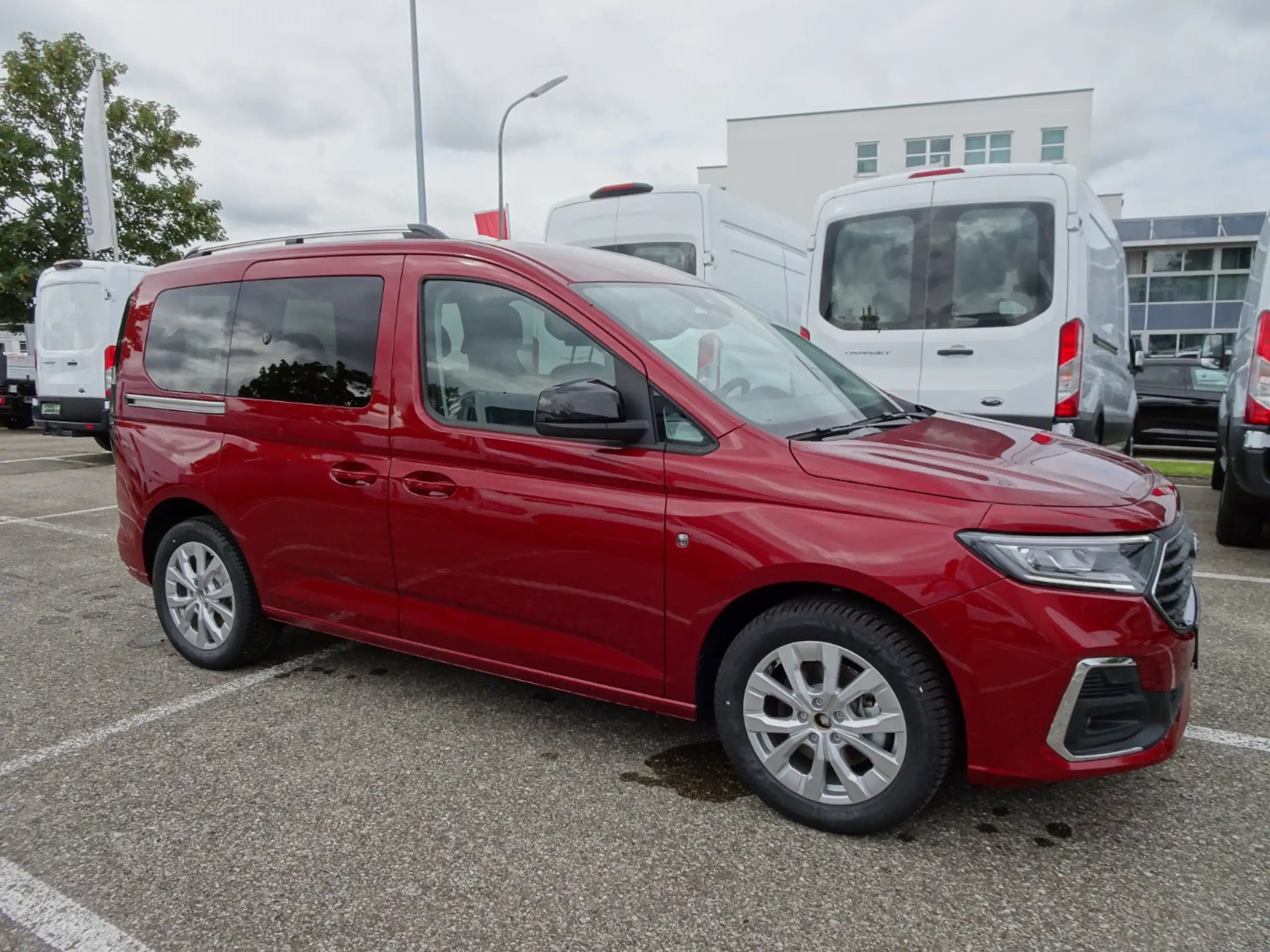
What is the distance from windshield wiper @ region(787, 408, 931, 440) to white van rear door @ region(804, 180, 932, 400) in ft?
9.60

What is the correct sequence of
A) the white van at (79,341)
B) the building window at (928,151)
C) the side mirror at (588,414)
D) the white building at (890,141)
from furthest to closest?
the building window at (928,151) → the white building at (890,141) → the white van at (79,341) → the side mirror at (588,414)

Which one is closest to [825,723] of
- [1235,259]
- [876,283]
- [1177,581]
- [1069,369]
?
[1177,581]

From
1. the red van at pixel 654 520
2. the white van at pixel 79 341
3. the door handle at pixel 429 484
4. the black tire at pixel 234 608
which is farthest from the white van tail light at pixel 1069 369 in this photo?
the white van at pixel 79 341

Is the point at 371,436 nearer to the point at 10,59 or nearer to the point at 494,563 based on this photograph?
the point at 494,563

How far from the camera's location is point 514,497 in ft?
10.1

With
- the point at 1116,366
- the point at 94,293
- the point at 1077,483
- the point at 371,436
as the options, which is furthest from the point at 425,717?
the point at 94,293

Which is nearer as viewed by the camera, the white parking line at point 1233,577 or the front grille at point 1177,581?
the front grille at point 1177,581

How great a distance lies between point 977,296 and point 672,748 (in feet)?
14.3

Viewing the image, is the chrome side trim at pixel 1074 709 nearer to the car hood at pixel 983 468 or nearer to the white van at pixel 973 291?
the car hood at pixel 983 468

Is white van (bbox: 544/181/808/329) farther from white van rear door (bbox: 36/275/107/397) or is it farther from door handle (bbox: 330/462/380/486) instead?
white van rear door (bbox: 36/275/107/397)

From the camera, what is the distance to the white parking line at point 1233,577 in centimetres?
543

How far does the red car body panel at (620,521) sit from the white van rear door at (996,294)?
10.1 feet

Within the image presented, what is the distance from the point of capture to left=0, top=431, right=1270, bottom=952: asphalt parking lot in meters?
2.27

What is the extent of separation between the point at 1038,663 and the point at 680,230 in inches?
260
